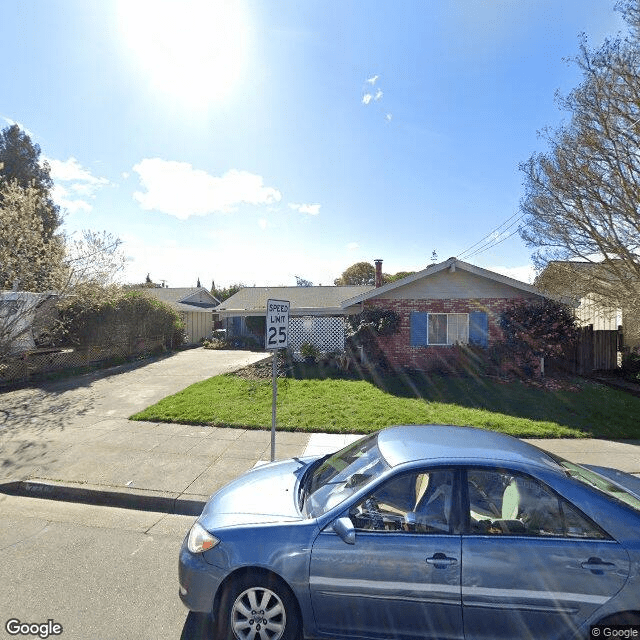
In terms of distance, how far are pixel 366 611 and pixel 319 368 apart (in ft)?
36.4

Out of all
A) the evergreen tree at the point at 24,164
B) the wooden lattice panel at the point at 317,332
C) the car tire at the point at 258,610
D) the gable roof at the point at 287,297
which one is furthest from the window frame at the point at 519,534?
the evergreen tree at the point at 24,164

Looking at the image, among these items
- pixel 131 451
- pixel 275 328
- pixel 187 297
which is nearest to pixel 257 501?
pixel 275 328

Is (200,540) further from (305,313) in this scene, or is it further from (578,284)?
(305,313)

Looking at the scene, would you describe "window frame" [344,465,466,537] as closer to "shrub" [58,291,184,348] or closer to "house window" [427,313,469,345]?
"house window" [427,313,469,345]

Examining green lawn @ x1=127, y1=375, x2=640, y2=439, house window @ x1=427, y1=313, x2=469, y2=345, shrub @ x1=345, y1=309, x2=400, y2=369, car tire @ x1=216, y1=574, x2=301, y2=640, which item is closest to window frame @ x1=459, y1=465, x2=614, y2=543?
car tire @ x1=216, y1=574, x2=301, y2=640

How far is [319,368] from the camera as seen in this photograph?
44.2 feet

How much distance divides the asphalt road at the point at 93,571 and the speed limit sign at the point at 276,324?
7.49 ft

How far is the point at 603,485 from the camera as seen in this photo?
110 inches

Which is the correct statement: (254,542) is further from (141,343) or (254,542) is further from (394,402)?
(141,343)

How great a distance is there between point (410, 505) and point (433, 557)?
1.03ft

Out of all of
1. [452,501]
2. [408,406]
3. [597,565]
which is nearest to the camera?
[597,565]

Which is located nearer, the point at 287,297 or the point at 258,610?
the point at 258,610

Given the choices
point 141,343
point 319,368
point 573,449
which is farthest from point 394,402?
point 141,343

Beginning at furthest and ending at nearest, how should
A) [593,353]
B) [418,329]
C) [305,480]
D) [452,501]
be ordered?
[418,329]
[593,353]
[305,480]
[452,501]
